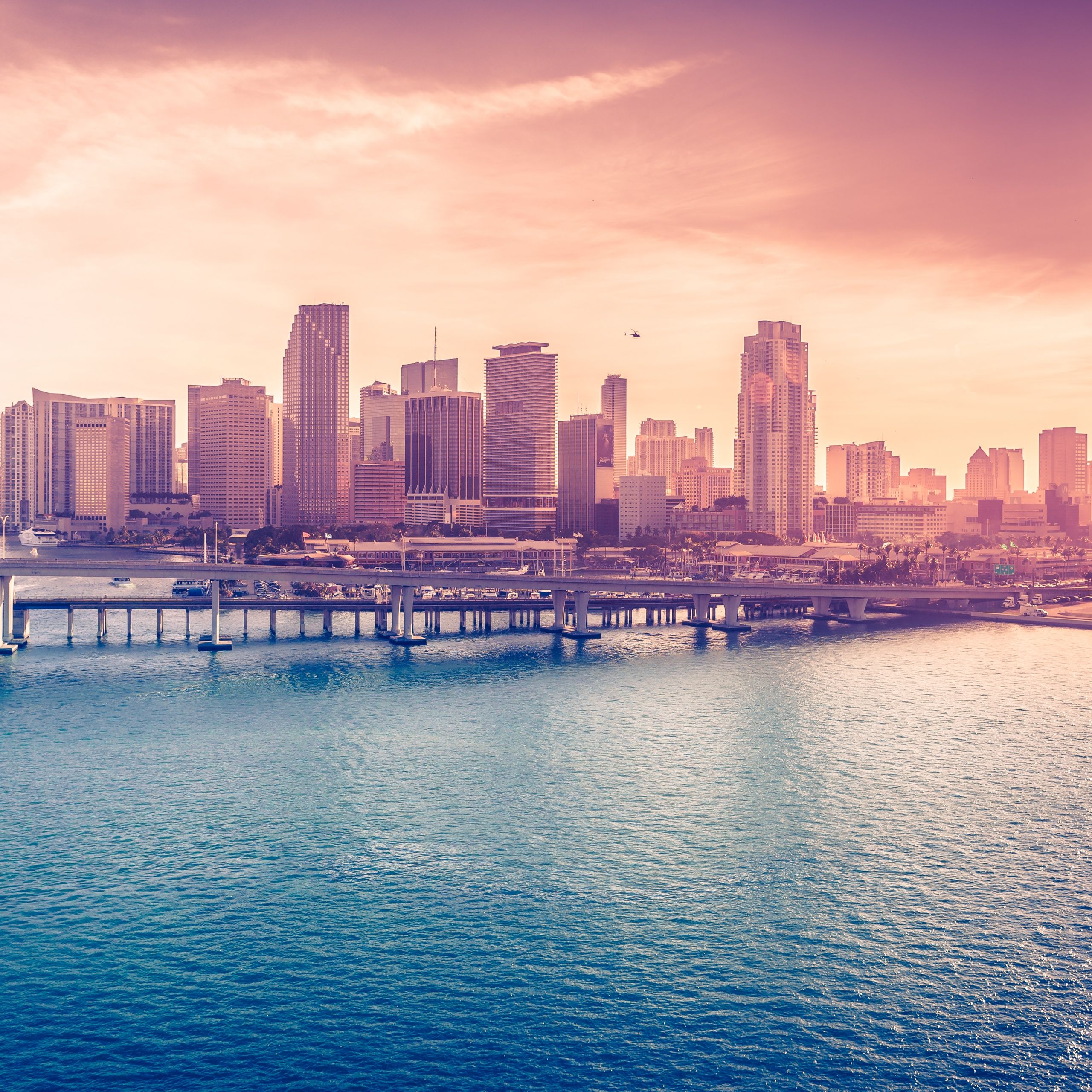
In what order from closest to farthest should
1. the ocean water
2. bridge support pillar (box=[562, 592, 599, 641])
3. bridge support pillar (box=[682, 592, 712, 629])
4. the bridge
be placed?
1. the ocean water
2. the bridge
3. bridge support pillar (box=[562, 592, 599, 641])
4. bridge support pillar (box=[682, 592, 712, 629])

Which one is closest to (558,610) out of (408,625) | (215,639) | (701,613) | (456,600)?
(701,613)

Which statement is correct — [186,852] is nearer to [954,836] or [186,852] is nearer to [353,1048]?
[353,1048]

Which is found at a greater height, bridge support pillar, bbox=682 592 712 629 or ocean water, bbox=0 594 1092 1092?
bridge support pillar, bbox=682 592 712 629

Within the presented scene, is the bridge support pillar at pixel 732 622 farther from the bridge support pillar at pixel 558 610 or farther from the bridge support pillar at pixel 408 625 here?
the bridge support pillar at pixel 408 625

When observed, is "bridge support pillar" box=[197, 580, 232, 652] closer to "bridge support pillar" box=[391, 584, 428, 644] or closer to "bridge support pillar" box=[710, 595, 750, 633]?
"bridge support pillar" box=[391, 584, 428, 644]

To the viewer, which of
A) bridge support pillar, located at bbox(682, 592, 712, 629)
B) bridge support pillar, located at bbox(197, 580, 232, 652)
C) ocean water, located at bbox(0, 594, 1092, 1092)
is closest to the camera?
ocean water, located at bbox(0, 594, 1092, 1092)

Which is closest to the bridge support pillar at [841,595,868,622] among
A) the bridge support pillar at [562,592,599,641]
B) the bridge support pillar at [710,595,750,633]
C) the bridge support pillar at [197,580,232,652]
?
the bridge support pillar at [710,595,750,633]

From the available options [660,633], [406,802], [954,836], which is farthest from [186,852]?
[660,633]

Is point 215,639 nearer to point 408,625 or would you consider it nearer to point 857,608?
point 408,625
